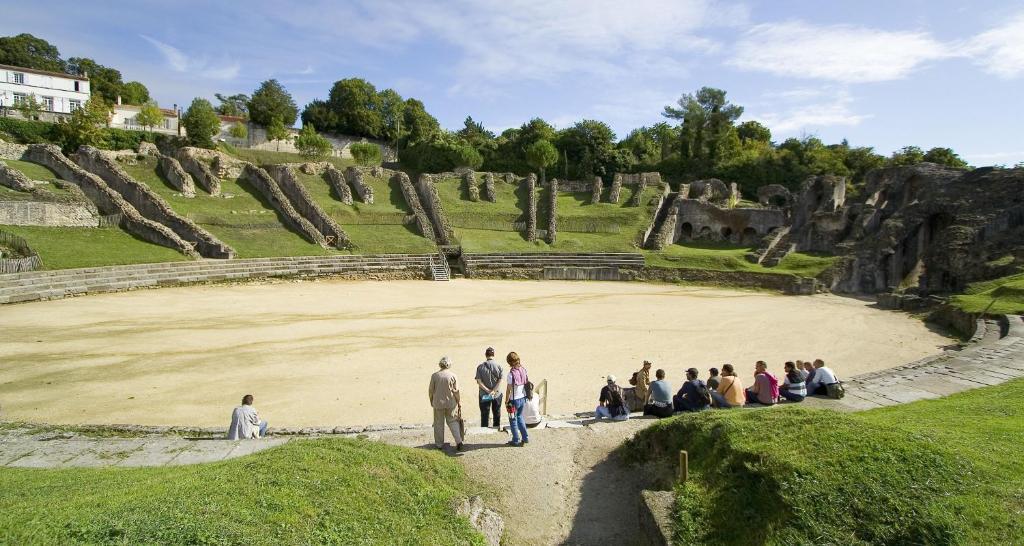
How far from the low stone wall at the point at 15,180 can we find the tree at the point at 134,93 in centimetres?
5472

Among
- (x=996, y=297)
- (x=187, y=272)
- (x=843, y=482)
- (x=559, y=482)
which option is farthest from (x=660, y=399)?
(x=187, y=272)

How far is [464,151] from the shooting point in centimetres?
6750

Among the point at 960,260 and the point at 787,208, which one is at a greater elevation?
Answer: the point at 787,208

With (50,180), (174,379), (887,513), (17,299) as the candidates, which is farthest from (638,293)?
(50,180)

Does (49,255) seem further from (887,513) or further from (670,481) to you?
(887,513)

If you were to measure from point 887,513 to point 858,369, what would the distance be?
12542 millimetres

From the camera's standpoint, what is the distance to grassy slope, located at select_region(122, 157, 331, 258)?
3631cm

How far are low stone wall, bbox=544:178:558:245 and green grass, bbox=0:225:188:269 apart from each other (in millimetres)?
24798

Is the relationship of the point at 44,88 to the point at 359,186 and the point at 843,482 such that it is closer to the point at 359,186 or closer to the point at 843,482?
the point at 359,186

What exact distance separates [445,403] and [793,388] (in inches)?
295

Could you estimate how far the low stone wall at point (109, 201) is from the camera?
33.3m

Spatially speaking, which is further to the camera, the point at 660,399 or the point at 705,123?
the point at 705,123

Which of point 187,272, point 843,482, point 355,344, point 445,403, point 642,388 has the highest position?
point 843,482

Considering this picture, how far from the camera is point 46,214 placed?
31953mm
